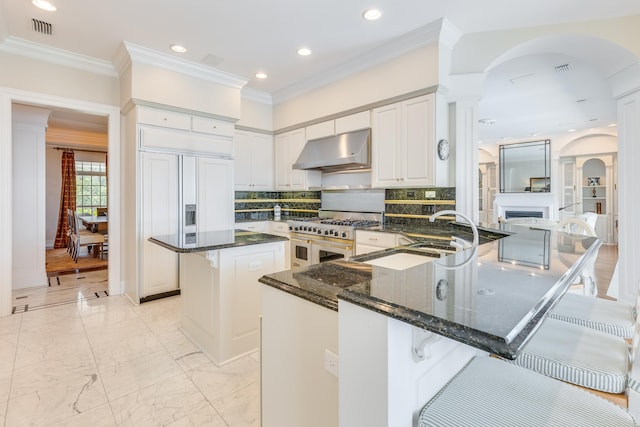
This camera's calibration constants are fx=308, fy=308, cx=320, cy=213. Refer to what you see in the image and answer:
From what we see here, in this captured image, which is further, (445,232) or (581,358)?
(445,232)

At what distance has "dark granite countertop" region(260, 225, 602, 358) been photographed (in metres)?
0.65

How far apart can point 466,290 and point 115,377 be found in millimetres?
2450

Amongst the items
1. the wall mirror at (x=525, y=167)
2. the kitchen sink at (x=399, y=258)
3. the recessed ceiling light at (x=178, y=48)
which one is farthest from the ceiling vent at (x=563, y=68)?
the wall mirror at (x=525, y=167)

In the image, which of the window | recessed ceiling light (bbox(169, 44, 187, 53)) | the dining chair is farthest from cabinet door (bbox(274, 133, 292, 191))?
the window

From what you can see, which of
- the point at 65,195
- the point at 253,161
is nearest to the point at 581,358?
the point at 253,161

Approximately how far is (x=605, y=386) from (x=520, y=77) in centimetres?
458

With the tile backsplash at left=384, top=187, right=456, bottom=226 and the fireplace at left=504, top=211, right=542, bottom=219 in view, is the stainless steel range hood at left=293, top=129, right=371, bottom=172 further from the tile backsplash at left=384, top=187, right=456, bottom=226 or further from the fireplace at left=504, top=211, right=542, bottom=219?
the fireplace at left=504, top=211, right=542, bottom=219

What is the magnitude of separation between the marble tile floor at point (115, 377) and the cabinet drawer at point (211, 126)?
8.00ft

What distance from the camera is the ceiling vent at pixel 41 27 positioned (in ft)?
9.87

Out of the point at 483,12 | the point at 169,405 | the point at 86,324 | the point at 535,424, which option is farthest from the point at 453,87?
the point at 86,324

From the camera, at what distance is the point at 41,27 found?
308 cm

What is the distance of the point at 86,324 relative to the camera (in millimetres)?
3057

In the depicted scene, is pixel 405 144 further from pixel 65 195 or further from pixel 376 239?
pixel 65 195

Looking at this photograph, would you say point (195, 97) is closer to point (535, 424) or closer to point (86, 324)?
point (86, 324)
